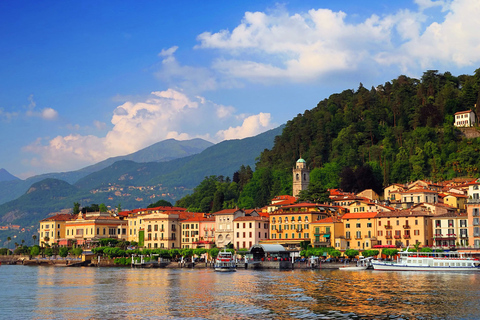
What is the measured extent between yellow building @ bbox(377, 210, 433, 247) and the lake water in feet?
65.9

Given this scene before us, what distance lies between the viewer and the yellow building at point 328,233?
351ft

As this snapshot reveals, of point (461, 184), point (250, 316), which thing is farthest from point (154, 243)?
point (250, 316)

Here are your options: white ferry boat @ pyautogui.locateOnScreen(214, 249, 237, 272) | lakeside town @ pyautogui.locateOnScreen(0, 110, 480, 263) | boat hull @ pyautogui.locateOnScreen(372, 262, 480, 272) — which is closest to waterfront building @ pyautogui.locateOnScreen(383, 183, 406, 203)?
lakeside town @ pyautogui.locateOnScreen(0, 110, 480, 263)

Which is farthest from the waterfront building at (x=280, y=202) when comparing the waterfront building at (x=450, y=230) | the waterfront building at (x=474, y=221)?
the waterfront building at (x=474, y=221)

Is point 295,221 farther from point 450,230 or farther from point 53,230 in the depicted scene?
point 53,230

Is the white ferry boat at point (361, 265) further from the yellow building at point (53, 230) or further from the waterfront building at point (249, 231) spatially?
the yellow building at point (53, 230)

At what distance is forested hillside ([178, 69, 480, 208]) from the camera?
13250 centimetres

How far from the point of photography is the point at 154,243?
13288 centimetres

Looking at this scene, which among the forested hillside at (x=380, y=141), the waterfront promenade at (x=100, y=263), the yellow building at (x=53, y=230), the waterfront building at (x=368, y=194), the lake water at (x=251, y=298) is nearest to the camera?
the lake water at (x=251, y=298)

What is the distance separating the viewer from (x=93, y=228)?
5659 inches

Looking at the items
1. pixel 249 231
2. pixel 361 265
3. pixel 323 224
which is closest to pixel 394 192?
pixel 323 224

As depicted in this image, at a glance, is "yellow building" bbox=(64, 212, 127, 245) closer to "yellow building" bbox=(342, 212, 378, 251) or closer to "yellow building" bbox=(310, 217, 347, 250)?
"yellow building" bbox=(310, 217, 347, 250)

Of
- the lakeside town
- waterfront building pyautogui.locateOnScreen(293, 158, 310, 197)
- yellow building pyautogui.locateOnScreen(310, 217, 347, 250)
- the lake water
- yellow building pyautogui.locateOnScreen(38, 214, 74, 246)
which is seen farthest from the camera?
yellow building pyautogui.locateOnScreen(38, 214, 74, 246)

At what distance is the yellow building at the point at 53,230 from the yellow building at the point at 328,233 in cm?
6937
